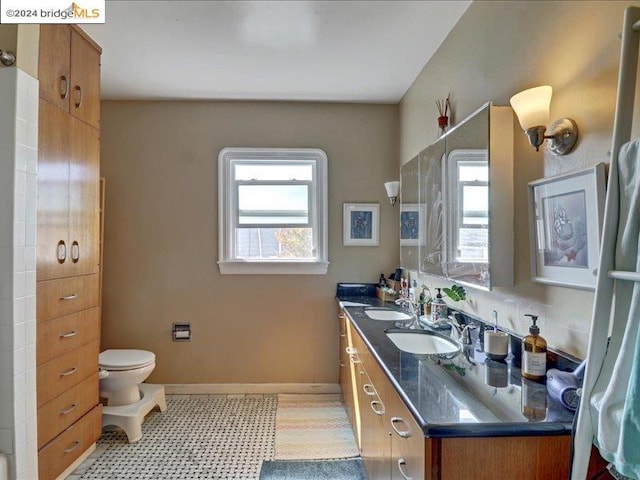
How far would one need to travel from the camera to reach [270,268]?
130 inches

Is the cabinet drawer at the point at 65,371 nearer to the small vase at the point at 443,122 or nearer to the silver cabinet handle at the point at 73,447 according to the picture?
the silver cabinet handle at the point at 73,447

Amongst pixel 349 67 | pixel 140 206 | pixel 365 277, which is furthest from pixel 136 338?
pixel 349 67

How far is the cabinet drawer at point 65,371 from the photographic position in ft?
6.25

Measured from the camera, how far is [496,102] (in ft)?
5.72

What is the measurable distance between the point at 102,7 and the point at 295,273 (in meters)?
2.24

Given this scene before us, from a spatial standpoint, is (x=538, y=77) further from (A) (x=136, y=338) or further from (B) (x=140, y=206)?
(A) (x=136, y=338)


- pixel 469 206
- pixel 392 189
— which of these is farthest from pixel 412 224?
pixel 469 206

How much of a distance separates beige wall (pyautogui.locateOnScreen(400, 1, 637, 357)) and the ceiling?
12.9 inches

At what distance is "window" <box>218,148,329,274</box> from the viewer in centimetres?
331

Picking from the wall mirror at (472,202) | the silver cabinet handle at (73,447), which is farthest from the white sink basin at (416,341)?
the silver cabinet handle at (73,447)

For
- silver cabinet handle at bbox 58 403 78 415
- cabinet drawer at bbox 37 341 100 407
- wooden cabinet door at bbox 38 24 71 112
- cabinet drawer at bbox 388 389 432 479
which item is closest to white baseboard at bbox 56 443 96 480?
silver cabinet handle at bbox 58 403 78 415

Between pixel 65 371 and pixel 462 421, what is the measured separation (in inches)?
82.2

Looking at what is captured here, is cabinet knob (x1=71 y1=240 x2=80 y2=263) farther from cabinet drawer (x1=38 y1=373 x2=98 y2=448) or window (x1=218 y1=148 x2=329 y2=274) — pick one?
window (x1=218 y1=148 x2=329 y2=274)

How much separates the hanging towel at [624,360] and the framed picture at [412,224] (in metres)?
1.61
